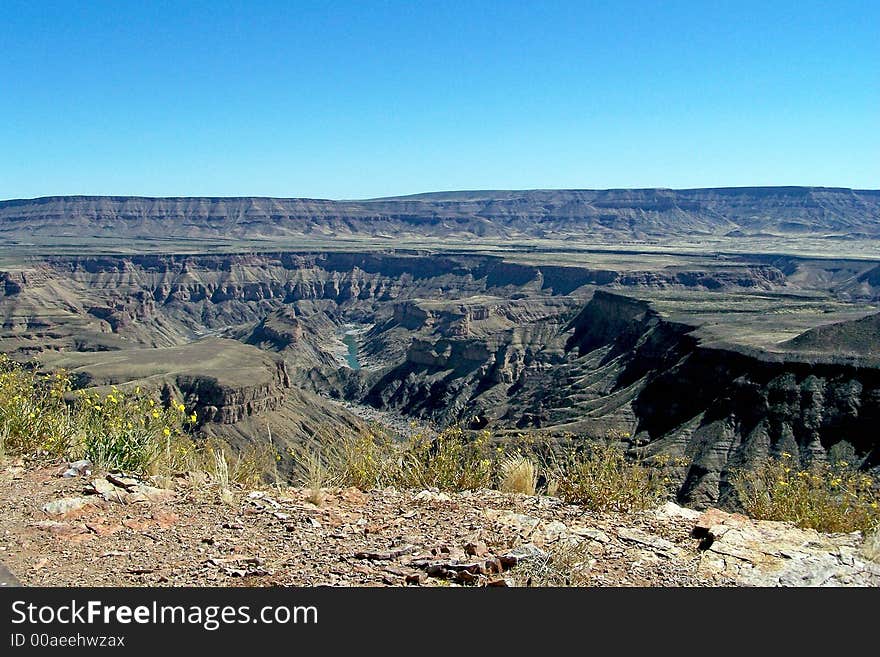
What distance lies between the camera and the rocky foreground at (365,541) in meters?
6.44

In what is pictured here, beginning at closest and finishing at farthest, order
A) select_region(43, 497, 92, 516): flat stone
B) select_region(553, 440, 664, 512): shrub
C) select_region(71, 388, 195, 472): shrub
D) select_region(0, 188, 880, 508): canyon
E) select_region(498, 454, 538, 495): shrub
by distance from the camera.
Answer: select_region(43, 497, 92, 516): flat stone → select_region(553, 440, 664, 512): shrub → select_region(71, 388, 195, 472): shrub → select_region(498, 454, 538, 495): shrub → select_region(0, 188, 880, 508): canyon

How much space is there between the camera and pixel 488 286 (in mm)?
170375

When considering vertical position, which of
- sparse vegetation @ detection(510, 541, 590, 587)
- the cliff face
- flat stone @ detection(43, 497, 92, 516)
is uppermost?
sparse vegetation @ detection(510, 541, 590, 587)

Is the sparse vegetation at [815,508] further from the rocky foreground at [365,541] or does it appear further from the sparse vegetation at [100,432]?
the sparse vegetation at [100,432]

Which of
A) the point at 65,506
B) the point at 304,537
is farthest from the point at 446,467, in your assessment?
the point at 65,506

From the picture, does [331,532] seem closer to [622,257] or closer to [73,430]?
[73,430]

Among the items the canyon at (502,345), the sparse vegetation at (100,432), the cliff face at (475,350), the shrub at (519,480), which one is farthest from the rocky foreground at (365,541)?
the cliff face at (475,350)

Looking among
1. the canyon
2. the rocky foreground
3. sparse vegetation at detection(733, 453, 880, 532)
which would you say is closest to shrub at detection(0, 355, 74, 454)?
the rocky foreground

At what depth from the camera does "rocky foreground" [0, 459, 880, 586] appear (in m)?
6.44

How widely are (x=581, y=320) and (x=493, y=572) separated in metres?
93.7

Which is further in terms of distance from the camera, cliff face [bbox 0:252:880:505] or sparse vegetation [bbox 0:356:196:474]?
cliff face [bbox 0:252:880:505]

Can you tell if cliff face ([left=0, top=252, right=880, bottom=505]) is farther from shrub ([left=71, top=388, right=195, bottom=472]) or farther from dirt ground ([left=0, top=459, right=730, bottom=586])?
shrub ([left=71, top=388, right=195, bottom=472])

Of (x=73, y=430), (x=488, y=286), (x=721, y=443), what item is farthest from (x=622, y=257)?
(x=73, y=430)

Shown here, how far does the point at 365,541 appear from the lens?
7.38 metres
